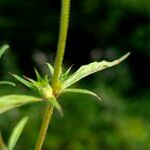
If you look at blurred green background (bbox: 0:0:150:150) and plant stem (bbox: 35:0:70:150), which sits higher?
blurred green background (bbox: 0:0:150:150)

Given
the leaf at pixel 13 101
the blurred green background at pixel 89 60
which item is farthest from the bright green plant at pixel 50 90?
the blurred green background at pixel 89 60

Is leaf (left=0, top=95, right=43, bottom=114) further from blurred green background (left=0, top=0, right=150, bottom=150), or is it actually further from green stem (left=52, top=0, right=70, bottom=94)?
blurred green background (left=0, top=0, right=150, bottom=150)

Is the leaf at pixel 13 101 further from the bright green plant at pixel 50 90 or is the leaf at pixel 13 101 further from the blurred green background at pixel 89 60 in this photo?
the blurred green background at pixel 89 60

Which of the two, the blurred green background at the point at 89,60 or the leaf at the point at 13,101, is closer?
the leaf at the point at 13,101

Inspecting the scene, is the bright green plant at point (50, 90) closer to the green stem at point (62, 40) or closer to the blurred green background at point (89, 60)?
the green stem at point (62, 40)

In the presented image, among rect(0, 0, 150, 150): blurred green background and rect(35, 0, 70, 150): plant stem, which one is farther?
rect(0, 0, 150, 150): blurred green background

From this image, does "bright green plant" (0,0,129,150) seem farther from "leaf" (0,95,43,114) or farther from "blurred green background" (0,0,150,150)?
"blurred green background" (0,0,150,150)

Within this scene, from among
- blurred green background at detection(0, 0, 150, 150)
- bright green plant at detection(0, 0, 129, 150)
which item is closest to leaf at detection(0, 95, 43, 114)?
bright green plant at detection(0, 0, 129, 150)

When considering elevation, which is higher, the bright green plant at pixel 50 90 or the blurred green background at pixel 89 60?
the blurred green background at pixel 89 60

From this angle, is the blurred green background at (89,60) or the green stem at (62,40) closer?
the green stem at (62,40)
